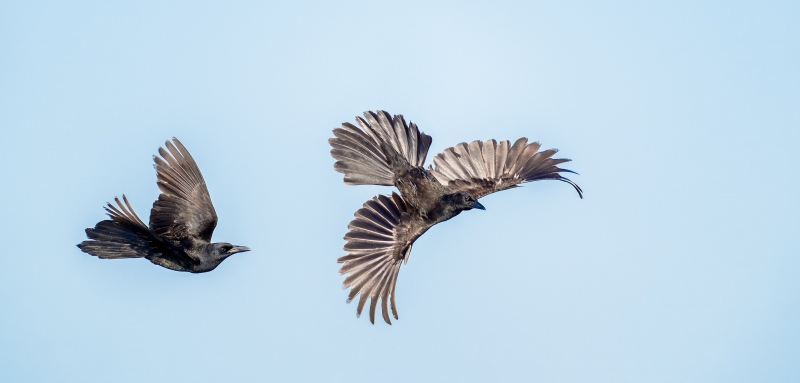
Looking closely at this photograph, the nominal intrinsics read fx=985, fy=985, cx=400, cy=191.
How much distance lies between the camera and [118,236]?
1775 cm

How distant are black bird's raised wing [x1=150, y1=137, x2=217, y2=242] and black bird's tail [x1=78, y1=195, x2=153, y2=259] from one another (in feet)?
4.22

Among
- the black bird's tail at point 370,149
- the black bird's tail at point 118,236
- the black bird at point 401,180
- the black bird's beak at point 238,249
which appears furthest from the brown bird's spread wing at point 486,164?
the black bird's tail at point 118,236

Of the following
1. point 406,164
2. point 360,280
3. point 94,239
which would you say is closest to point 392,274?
point 360,280

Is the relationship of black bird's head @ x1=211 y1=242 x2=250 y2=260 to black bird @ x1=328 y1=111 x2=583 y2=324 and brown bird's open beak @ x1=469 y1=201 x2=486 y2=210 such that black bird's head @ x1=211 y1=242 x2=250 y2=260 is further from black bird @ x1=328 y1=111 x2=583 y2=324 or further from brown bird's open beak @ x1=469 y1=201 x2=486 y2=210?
brown bird's open beak @ x1=469 y1=201 x2=486 y2=210

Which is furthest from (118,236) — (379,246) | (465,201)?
(465,201)

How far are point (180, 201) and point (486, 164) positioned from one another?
6369 mm

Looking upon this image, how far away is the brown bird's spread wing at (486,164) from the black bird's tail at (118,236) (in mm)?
6338

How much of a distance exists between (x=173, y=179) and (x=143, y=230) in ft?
7.52

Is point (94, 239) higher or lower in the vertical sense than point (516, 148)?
lower

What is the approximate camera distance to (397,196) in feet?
63.7

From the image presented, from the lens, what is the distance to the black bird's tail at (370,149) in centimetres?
1934

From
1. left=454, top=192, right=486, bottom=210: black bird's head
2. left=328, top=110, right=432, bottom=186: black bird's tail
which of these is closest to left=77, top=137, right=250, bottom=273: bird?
left=328, top=110, right=432, bottom=186: black bird's tail

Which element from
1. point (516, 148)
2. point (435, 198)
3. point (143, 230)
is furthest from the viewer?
point (516, 148)

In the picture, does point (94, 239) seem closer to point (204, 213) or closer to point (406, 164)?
point (204, 213)
